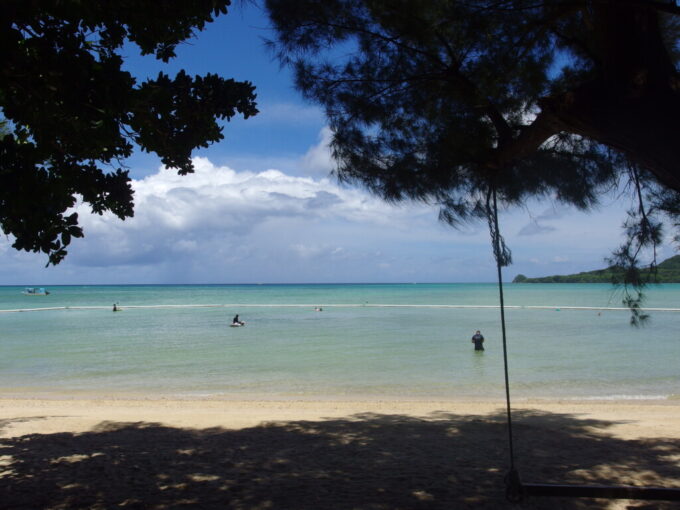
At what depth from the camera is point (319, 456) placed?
519 cm

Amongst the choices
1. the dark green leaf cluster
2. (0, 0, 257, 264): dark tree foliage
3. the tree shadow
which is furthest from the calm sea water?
(0, 0, 257, 264): dark tree foliage

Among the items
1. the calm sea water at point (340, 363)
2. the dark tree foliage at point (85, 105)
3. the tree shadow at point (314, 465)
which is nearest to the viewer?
the dark tree foliage at point (85, 105)

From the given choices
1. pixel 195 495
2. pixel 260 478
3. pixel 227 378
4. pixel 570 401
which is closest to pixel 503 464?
pixel 260 478

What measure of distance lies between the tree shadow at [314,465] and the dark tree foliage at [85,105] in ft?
6.95

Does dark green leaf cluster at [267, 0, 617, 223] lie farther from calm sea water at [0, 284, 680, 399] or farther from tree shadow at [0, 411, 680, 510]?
calm sea water at [0, 284, 680, 399]

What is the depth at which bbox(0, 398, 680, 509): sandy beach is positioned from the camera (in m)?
3.95

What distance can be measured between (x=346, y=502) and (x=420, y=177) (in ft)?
9.36

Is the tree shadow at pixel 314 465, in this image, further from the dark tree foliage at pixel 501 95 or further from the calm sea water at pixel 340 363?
the calm sea water at pixel 340 363

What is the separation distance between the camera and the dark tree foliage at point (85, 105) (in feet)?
8.45

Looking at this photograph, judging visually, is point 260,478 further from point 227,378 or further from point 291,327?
point 291,327

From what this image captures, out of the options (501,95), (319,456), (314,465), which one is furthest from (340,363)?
(501,95)

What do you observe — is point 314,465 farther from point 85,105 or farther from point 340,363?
point 340,363

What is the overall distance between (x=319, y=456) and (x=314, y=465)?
1.13ft

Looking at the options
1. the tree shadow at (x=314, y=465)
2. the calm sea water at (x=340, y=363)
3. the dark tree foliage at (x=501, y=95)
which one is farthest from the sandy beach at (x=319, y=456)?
the calm sea water at (x=340, y=363)
